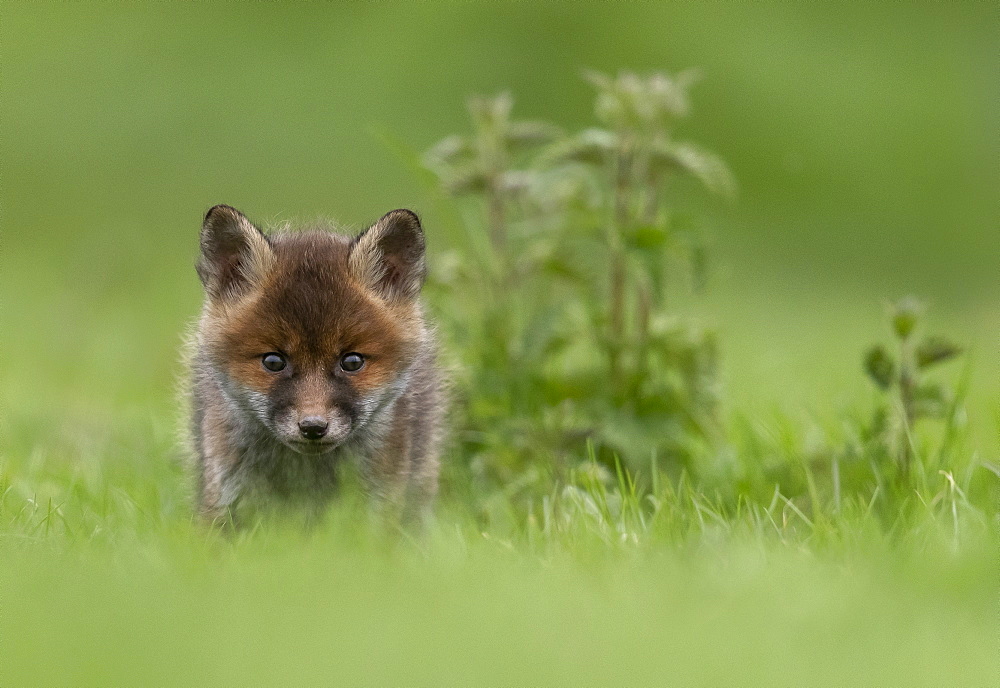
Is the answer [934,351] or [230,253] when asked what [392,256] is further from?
[934,351]

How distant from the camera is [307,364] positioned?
438cm

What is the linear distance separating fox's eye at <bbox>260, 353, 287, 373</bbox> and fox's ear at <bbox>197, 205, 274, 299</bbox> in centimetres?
40

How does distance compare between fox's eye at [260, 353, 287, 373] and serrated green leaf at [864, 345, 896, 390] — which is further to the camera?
serrated green leaf at [864, 345, 896, 390]

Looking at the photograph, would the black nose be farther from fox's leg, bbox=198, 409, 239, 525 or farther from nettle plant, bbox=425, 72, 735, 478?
nettle plant, bbox=425, 72, 735, 478

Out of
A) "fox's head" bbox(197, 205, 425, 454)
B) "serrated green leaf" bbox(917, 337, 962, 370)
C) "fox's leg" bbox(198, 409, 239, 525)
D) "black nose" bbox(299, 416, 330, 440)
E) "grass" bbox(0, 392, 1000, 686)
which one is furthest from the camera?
"serrated green leaf" bbox(917, 337, 962, 370)

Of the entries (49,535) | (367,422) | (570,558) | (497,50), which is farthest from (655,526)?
(497,50)

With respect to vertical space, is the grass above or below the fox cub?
below

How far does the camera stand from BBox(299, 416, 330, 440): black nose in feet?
13.8

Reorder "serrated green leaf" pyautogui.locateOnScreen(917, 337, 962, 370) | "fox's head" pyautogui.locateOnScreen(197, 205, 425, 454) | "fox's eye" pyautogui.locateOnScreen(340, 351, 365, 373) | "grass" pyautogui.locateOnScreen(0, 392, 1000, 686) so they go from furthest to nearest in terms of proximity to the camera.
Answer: "serrated green leaf" pyautogui.locateOnScreen(917, 337, 962, 370) < "fox's eye" pyautogui.locateOnScreen(340, 351, 365, 373) < "fox's head" pyautogui.locateOnScreen(197, 205, 425, 454) < "grass" pyautogui.locateOnScreen(0, 392, 1000, 686)

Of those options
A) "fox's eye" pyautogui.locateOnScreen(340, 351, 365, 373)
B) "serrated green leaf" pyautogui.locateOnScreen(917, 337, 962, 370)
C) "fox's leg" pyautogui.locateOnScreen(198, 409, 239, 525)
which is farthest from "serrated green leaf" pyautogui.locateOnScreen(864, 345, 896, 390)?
"fox's leg" pyautogui.locateOnScreen(198, 409, 239, 525)

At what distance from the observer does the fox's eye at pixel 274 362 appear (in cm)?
442

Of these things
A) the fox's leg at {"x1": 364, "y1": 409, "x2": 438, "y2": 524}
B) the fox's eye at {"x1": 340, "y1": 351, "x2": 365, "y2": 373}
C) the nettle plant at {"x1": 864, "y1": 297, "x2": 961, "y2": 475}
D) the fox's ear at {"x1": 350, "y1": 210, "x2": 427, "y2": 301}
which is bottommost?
→ the fox's leg at {"x1": 364, "y1": 409, "x2": 438, "y2": 524}

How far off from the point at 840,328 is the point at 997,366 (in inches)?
78.0

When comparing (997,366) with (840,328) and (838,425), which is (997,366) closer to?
(840,328)
